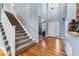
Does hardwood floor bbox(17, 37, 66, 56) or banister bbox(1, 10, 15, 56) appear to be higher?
banister bbox(1, 10, 15, 56)

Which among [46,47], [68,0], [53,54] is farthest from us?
[46,47]

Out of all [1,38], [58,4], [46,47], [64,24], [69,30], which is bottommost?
[46,47]

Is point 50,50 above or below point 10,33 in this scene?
below

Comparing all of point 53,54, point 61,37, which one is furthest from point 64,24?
point 53,54

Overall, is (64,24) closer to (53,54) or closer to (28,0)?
(53,54)

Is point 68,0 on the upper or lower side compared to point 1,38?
upper

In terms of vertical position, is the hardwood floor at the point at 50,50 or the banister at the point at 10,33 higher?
the banister at the point at 10,33

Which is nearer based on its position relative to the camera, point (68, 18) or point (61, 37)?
point (68, 18)

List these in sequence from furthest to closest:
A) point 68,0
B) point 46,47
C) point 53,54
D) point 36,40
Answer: point 36,40
point 46,47
point 53,54
point 68,0

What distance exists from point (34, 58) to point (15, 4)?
1096mm

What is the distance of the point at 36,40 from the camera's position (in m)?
2.46

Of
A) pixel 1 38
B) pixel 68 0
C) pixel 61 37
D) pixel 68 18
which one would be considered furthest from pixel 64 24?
pixel 1 38

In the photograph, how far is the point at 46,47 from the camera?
2.26 metres

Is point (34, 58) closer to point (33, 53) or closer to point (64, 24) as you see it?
point (33, 53)
